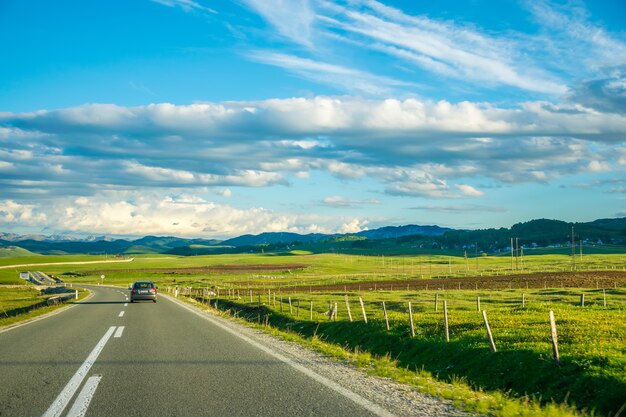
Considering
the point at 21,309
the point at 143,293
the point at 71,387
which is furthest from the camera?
the point at 143,293

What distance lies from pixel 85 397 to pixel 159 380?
5.54 feet

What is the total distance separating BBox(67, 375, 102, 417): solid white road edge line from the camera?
26.7 feet

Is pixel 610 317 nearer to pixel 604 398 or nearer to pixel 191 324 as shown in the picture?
pixel 604 398

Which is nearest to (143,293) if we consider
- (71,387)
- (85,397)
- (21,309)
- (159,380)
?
(21,309)

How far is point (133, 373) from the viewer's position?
11.3 metres

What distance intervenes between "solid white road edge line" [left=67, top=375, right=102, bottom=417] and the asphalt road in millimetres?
15

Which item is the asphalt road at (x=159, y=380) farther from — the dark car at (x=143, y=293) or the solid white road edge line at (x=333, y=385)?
the dark car at (x=143, y=293)

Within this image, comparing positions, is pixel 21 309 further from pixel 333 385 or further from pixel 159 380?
pixel 333 385

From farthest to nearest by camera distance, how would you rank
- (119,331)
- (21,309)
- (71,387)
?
(21,309), (119,331), (71,387)

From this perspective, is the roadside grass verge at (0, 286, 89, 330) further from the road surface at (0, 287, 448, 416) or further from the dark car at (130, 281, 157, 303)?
the road surface at (0, 287, 448, 416)

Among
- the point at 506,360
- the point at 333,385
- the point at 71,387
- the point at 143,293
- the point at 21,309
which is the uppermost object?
the point at 71,387

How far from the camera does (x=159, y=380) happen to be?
1055cm

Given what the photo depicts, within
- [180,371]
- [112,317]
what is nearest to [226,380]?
[180,371]

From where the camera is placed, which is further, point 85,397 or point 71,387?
point 71,387
